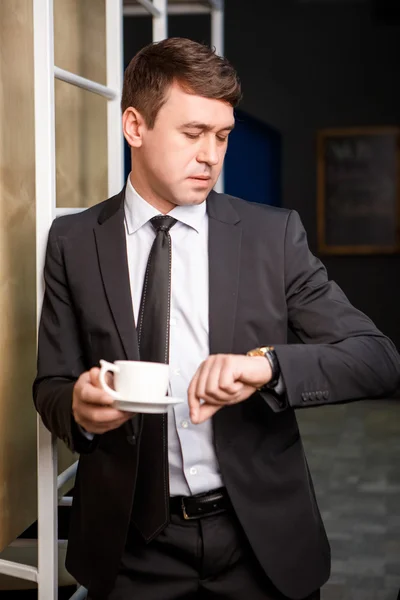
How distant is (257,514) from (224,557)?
0.10 meters

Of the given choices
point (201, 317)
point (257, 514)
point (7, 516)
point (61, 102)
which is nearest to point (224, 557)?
point (257, 514)

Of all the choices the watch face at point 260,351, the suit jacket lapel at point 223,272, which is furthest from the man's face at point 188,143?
the watch face at point 260,351

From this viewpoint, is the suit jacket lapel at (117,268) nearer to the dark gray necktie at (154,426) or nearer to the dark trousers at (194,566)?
the dark gray necktie at (154,426)

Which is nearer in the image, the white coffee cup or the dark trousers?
the white coffee cup

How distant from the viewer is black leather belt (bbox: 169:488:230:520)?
1646mm

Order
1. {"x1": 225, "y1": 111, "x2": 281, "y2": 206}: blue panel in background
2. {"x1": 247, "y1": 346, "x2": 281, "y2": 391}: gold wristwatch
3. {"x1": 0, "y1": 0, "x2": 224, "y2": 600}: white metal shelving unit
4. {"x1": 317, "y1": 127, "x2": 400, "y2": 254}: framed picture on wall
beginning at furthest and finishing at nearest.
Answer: {"x1": 225, "y1": 111, "x2": 281, "y2": 206}: blue panel in background → {"x1": 317, "y1": 127, "x2": 400, "y2": 254}: framed picture on wall → {"x1": 0, "y1": 0, "x2": 224, "y2": 600}: white metal shelving unit → {"x1": 247, "y1": 346, "x2": 281, "y2": 391}: gold wristwatch

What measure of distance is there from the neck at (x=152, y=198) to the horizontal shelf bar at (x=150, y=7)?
0.99 m

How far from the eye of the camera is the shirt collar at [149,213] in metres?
1.74

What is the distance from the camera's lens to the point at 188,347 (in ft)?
5.46

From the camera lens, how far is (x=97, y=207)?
6.00ft

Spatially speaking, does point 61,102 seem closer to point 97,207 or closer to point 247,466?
point 97,207

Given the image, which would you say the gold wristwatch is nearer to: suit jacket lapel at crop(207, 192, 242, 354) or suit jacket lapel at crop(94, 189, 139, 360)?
suit jacket lapel at crop(207, 192, 242, 354)

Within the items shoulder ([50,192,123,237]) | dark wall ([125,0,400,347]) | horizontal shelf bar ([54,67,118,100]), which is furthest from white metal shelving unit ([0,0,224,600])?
dark wall ([125,0,400,347])

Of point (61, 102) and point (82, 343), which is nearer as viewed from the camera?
point (82, 343)
